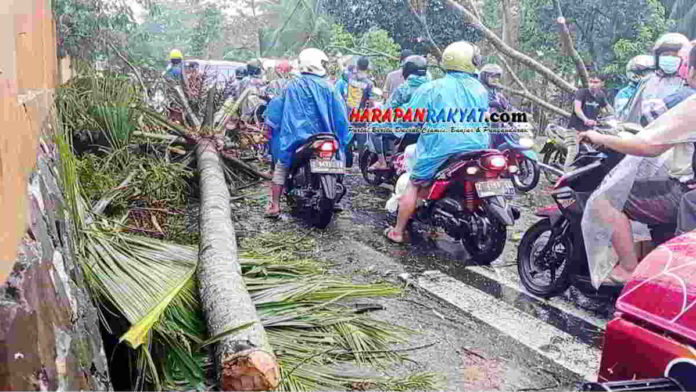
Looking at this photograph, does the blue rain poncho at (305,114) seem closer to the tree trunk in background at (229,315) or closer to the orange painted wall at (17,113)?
the tree trunk in background at (229,315)

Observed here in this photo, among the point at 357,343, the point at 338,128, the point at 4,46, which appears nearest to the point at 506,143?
the point at 338,128

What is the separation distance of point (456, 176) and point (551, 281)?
3.89ft

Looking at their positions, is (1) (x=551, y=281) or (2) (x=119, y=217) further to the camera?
(2) (x=119, y=217)

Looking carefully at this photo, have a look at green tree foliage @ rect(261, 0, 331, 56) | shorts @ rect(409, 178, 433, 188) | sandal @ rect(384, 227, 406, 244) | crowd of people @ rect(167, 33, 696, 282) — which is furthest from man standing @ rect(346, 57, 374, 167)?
green tree foliage @ rect(261, 0, 331, 56)

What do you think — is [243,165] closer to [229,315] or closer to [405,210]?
[405,210]

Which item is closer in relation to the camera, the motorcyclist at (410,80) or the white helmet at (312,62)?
the white helmet at (312,62)

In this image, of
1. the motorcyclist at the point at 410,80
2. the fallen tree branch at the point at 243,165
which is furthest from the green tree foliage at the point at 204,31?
the motorcyclist at the point at 410,80

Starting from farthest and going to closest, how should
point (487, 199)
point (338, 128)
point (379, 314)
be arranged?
1. point (338, 128)
2. point (487, 199)
3. point (379, 314)

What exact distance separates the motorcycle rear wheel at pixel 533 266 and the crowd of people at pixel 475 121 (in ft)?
1.36

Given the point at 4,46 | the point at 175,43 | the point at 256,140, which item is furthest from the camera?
the point at 175,43

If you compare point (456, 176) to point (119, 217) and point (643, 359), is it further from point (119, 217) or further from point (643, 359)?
point (643, 359)

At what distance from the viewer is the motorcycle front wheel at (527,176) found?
8259 mm

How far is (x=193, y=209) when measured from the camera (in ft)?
21.7

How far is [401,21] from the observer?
1410cm
